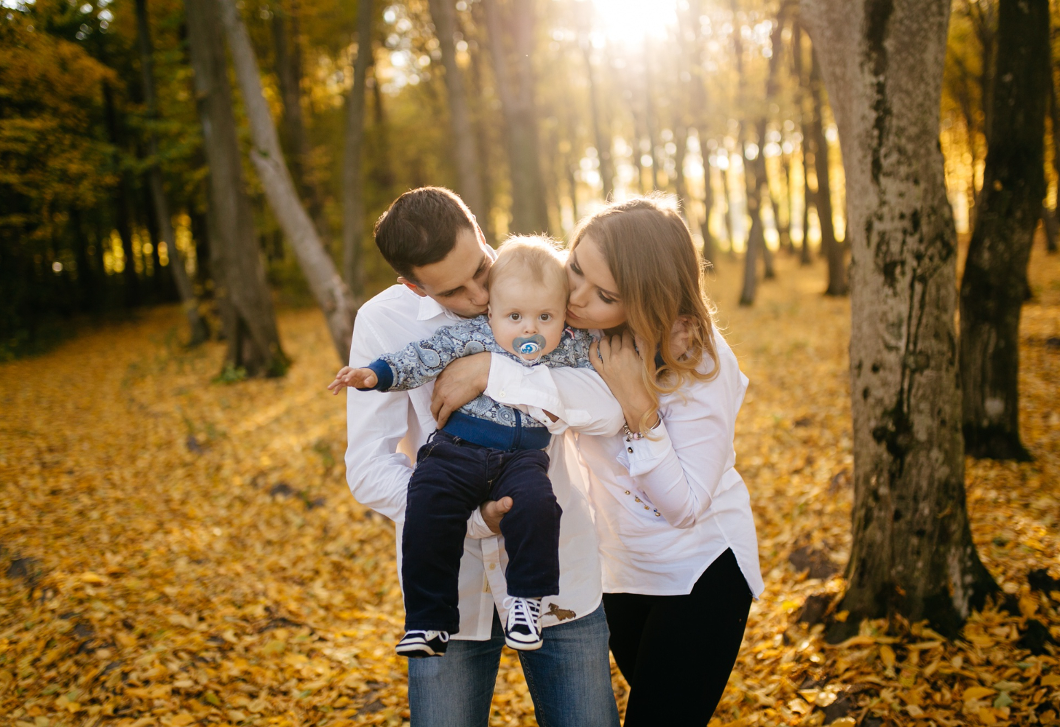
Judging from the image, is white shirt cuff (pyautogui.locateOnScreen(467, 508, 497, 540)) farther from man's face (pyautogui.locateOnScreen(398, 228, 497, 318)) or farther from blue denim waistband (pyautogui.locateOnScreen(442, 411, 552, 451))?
man's face (pyautogui.locateOnScreen(398, 228, 497, 318))

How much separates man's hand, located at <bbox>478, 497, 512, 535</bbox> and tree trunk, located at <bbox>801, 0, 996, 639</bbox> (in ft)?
6.77

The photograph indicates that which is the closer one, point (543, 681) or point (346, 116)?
point (543, 681)

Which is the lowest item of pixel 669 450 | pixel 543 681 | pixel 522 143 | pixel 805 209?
pixel 543 681

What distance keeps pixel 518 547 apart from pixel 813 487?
4.32 meters

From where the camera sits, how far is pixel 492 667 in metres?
2.20

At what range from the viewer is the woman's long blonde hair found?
2.03 metres

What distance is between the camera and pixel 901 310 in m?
2.90

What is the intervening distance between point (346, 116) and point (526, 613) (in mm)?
20323

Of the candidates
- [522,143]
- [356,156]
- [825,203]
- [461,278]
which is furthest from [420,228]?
[825,203]

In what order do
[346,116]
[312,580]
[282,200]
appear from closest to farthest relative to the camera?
[312,580]
[282,200]
[346,116]

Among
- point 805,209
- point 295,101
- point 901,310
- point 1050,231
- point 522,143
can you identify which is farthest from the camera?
point 805,209

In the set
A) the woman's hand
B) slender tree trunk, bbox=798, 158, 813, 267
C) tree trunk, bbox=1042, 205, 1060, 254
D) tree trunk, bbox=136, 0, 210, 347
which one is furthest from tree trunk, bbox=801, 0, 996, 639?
slender tree trunk, bbox=798, 158, 813, 267

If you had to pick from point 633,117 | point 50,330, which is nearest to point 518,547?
point 50,330

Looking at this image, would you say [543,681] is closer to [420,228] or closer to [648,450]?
[648,450]
